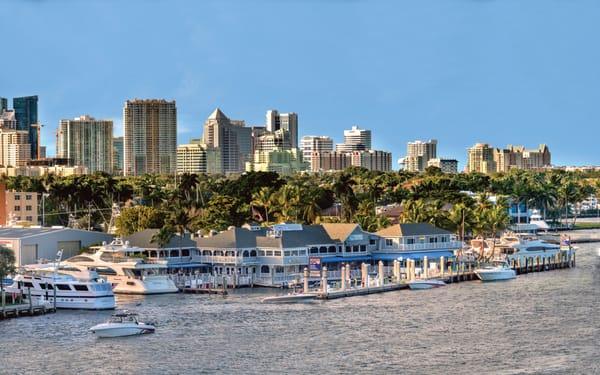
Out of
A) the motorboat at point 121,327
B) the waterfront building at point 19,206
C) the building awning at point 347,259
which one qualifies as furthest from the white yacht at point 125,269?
the waterfront building at point 19,206

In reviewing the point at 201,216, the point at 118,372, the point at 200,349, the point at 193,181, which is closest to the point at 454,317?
the point at 200,349

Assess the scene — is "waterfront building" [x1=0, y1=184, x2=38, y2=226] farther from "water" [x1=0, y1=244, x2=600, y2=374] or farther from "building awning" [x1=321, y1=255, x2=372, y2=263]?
"water" [x1=0, y1=244, x2=600, y2=374]

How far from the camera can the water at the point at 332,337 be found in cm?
6034

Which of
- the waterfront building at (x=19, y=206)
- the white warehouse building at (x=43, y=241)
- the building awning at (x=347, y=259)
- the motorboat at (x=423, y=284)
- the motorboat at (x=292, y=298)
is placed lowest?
the motorboat at (x=292, y=298)

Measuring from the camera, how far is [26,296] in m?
83.2

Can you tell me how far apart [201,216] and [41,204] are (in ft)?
95.7

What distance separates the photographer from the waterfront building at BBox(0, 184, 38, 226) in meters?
128

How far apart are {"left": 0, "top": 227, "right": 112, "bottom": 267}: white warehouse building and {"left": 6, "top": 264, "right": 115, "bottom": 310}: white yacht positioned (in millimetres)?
14734

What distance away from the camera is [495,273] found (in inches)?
4119

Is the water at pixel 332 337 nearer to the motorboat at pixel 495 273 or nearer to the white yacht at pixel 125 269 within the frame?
the white yacht at pixel 125 269

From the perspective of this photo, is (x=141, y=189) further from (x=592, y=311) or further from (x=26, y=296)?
(x=592, y=311)

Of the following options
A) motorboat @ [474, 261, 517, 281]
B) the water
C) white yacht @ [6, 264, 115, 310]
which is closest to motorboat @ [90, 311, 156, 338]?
the water

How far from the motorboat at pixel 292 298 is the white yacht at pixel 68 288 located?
11285 millimetres

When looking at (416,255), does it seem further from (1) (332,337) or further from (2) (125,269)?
(1) (332,337)
